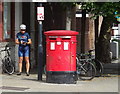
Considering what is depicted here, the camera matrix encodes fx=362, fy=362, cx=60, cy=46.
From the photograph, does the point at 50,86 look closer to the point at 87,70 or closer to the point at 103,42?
the point at 87,70

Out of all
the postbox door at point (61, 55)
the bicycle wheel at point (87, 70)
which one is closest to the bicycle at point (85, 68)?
the bicycle wheel at point (87, 70)

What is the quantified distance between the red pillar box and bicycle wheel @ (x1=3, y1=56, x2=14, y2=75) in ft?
8.32

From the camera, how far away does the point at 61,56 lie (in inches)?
444

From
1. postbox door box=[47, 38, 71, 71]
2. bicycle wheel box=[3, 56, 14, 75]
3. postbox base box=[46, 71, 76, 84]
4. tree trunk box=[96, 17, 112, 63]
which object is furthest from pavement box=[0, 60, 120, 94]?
tree trunk box=[96, 17, 112, 63]

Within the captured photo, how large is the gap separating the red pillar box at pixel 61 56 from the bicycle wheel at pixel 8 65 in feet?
8.32

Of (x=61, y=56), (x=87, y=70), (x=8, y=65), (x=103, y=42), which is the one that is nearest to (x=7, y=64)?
(x=8, y=65)

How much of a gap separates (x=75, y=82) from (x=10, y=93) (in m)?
2.67

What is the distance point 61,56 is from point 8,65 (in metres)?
2.89

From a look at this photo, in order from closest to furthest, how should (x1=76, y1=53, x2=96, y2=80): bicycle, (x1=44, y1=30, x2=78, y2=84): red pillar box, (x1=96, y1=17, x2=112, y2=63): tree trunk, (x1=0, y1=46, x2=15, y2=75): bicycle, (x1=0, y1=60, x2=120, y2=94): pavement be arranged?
(x1=0, y1=60, x2=120, y2=94): pavement
(x1=44, y1=30, x2=78, y2=84): red pillar box
(x1=76, y1=53, x2=96, y2=80): bicycle
(x1=0, y1=46, x2=15, y2=75): bicycle
(x1=96, y1=17, x2=112, y2=63): tree trunk

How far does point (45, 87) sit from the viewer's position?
1056cm

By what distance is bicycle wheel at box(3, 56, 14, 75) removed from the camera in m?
13.3

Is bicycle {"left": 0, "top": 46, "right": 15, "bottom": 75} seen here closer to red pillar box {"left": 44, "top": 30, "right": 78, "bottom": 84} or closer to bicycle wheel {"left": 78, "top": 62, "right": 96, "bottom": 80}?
red pillar box {"left": 44, "top": 30, "right": 78, "bottom": 84}

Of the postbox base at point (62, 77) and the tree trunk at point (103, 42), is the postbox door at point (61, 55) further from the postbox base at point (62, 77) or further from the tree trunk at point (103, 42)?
the tree trunk at point (103, 42)

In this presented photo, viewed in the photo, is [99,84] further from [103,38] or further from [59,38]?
[103,38]
